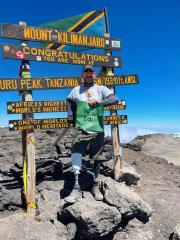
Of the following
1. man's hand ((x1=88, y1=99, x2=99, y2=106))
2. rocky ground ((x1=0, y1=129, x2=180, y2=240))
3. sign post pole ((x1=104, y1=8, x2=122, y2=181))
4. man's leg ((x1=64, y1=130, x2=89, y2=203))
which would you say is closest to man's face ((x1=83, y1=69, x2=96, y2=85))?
man's hand ((x1=88, y1=99, x2=99, y2=106))

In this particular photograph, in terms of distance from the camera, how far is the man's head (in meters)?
8.87

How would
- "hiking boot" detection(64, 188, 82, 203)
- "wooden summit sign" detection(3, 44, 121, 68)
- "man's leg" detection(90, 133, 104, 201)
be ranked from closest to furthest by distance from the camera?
"hiking boot" detection(64, 188, 82, 203), "man's leg" detection(90, 133, 104, 201), "wooden summit sign" detection(3, 44, 121, 68)

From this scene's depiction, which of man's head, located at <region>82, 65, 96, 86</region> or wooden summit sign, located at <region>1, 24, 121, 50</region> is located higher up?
wooden summit sign, located at <region>1, 24, 121, 50</region>

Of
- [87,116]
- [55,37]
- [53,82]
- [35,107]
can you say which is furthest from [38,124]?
[55,37]

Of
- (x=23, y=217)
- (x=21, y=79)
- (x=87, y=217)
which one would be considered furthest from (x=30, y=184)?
(x=21, y=79)

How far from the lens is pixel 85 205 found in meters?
8.49

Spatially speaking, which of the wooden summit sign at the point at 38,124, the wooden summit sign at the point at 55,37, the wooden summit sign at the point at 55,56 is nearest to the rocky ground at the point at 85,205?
the wooden summit sign at the point at 38,124

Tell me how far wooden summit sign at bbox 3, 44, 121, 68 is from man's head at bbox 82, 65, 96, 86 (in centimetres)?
156

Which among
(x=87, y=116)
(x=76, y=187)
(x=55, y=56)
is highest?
(x=55, y=56)

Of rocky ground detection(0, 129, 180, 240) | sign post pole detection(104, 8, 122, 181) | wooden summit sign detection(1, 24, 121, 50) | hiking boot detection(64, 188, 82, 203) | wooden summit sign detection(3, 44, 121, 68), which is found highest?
wooden summit sign detection(1, 24, 121, 50)

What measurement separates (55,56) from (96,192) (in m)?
3.65

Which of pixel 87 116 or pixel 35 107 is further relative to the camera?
pixel 35 107

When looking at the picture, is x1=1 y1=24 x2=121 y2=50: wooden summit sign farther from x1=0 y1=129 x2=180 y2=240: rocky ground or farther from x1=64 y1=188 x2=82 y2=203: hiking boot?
x1=64 y1=188 x2=82 y2=203: hiking boot

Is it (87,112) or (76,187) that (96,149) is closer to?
(87,112)
